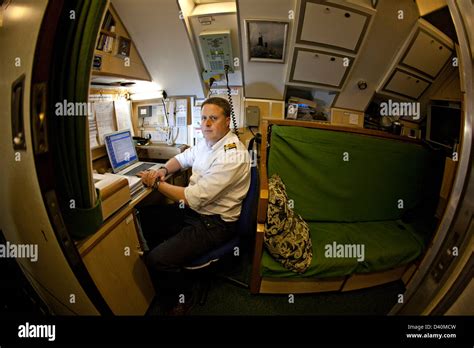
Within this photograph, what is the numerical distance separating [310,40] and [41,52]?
1.33m

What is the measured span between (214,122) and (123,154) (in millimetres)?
857

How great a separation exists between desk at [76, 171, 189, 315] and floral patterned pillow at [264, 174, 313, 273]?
0.72 metres

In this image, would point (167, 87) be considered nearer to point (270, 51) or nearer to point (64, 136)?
point (270, 51)

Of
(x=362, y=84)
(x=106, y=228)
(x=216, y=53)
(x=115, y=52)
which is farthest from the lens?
(x=216, y=53)

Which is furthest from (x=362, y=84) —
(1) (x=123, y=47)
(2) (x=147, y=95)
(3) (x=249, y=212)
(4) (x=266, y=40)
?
(2) (x=147, y=95)

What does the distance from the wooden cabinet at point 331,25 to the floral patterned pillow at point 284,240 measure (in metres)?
1.04

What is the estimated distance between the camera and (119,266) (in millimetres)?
792

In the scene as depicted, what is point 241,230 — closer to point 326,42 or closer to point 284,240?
point 284,240

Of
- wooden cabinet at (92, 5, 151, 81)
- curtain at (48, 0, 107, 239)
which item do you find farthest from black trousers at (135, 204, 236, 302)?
wooden cabinet at (92, 5, 151, 81)

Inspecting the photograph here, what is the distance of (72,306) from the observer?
24.2 inches

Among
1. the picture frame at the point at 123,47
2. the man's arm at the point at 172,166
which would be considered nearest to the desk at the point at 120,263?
the man's arm at the point at 172,166

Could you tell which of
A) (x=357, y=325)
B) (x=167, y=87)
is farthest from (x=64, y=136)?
(x=167, y=87)

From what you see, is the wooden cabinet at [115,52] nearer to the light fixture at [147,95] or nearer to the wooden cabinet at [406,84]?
the light fixture at [147,95]

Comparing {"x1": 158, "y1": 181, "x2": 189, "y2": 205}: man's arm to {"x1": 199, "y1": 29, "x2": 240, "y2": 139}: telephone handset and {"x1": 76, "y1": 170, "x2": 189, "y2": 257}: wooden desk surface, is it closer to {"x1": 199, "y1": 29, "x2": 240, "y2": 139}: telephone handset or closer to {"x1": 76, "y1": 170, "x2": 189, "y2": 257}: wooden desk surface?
{"x1": 76, "y1": 170, "x2": 189, "y2": 257}: wooden desk surface
